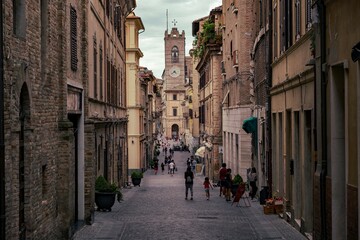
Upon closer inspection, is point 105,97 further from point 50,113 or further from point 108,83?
point 50,113

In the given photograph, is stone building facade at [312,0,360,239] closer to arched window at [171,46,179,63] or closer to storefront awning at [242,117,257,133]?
storefront awning at [242,117,257,133]

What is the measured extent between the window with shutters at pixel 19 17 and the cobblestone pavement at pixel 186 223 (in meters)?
7.08

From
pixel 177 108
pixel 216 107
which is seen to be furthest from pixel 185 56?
pixel 216 107

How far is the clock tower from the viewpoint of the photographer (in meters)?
172

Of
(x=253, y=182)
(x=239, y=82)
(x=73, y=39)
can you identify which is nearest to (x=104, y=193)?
(x=73, y=39)

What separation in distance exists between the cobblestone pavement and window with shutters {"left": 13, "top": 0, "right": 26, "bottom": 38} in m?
7.08

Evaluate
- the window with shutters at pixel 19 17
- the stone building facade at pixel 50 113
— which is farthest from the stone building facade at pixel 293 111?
the window with shutters at pixel 19 17

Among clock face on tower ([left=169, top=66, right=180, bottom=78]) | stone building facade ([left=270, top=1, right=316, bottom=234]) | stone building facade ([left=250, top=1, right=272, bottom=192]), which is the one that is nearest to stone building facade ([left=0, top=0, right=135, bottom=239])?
stone building facade ([left=270, top=1, right=316, bottom=234])

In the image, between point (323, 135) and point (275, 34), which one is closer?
point (323, 135)

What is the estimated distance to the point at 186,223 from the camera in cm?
2275

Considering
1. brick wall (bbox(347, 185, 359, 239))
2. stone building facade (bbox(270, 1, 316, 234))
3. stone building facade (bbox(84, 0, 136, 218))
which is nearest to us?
brick wall (bbox(347, 185, 359, 239))

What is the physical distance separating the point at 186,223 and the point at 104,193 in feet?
14.4

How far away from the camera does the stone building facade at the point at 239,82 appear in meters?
37.6

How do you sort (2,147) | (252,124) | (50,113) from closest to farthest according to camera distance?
(2,147)
(50,113)
(252,124)
